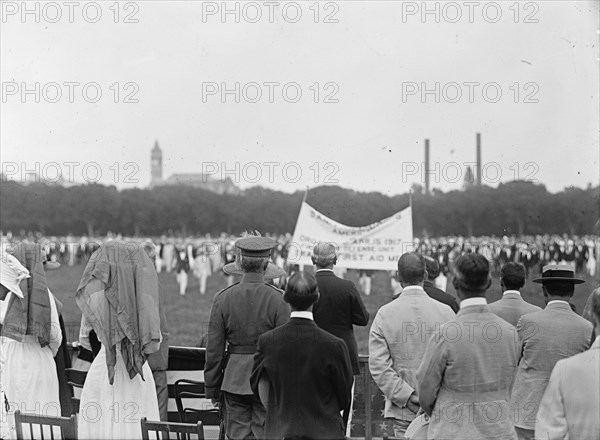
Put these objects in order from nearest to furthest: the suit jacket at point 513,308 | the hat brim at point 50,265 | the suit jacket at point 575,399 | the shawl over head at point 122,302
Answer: the suit jacket at point 575,399, the suit jacket at point 513,308, the shawl over head at point 122,302, the hat brim at point 50,265

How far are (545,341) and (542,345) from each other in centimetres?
3

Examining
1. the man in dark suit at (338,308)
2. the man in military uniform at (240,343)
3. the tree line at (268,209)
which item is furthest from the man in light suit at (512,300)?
the tree line at (268,209)

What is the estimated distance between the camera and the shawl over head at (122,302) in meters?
5.40

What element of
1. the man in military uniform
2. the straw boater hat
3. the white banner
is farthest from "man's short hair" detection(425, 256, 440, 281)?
the white banner

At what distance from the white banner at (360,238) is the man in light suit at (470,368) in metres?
7.53

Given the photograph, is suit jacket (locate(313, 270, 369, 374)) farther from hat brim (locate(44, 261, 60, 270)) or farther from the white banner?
the white banner

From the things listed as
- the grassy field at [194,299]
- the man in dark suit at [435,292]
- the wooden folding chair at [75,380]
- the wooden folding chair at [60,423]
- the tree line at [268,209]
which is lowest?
the grassy field at [194,299]

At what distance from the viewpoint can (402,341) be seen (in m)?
4.53

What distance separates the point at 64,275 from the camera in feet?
96.7

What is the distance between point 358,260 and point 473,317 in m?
8.58

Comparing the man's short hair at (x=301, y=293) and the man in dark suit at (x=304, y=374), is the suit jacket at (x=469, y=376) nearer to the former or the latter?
the man in dark suit at (x=304, y=374)

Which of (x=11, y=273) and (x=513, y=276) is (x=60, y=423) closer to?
(x=11, y=273)

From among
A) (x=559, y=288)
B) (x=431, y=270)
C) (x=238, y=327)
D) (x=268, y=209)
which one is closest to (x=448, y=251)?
(x=268, y=209)

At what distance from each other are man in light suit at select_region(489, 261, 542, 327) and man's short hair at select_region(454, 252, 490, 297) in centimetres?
138
